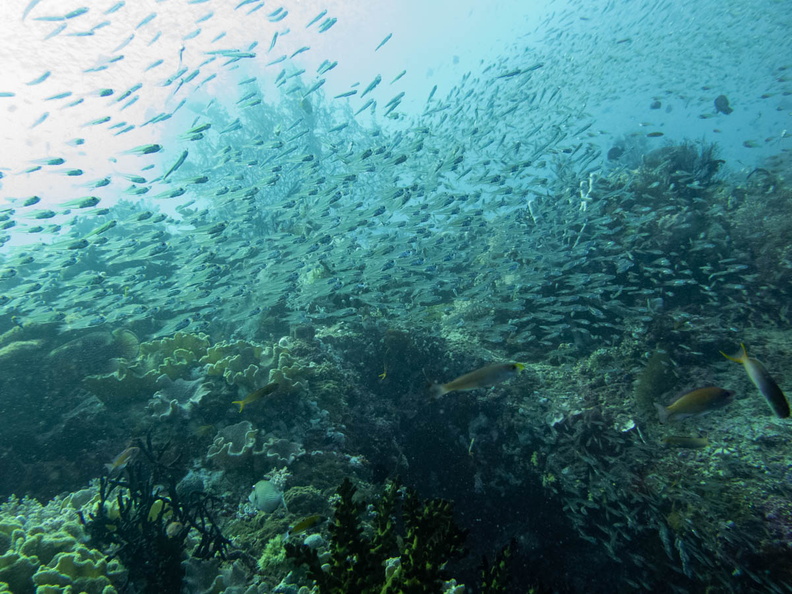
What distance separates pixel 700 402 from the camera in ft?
12.5

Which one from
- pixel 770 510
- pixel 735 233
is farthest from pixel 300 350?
pixel 735 233

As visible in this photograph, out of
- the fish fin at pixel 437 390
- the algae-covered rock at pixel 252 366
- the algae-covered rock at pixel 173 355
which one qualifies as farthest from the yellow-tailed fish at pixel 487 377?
the algae-covered rock at pixel 173 355

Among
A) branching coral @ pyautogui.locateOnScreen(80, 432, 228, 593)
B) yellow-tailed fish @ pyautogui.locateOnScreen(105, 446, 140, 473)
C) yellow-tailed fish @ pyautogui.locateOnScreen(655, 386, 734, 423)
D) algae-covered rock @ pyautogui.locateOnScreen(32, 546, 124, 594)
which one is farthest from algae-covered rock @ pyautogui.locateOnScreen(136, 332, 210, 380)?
yellow-tailed fish @ pyautogui.locateOnScreen(655, 386, 734, 423)

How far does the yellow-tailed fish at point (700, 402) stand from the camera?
373 centimetres

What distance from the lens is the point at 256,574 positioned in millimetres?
3650

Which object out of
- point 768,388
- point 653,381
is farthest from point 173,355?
point 653,381

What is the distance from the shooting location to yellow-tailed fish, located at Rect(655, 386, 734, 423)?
373 centimetres

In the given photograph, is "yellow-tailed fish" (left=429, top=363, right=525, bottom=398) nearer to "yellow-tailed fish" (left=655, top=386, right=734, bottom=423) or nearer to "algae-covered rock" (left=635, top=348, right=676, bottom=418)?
"yellow-tailed fish" (left=655, top=386, right=734, bottom=423)

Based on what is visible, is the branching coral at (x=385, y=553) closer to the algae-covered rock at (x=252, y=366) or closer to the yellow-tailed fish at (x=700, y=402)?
the yellow-tailed fish at (x=700, y=402)

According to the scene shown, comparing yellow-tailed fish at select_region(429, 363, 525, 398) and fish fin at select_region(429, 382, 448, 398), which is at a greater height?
yellow-tailed fish at select_region(429, 363, 525, 398)

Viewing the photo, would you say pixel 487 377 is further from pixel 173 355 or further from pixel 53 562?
pixel 173 355

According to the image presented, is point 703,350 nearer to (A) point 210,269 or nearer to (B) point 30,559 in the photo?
(B) point 30,559

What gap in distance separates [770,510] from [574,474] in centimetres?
214

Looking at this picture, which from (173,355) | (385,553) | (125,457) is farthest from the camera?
Result: (173,355)
